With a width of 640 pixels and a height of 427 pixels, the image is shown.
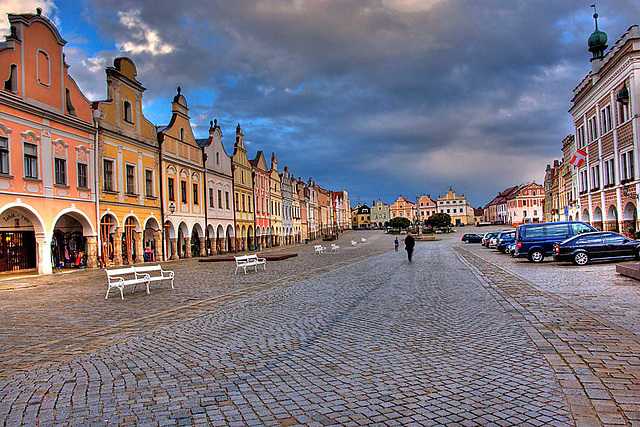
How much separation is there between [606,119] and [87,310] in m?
41.4

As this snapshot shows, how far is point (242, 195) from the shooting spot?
54375mm

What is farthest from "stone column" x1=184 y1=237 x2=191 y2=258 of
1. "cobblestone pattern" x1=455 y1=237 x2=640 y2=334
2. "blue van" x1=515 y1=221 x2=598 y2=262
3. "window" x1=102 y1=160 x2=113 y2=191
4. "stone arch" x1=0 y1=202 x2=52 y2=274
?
"cobblestone pattern" x1=455 y1=237 x2=640 y2=334

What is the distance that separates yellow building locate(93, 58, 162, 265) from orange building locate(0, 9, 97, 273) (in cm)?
146

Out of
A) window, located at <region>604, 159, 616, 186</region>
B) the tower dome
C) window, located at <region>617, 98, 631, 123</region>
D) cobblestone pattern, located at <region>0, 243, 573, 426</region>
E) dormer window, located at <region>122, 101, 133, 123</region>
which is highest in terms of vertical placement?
the tower dome

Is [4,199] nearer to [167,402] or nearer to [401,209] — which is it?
[167,402]

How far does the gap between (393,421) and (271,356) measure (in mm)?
2790

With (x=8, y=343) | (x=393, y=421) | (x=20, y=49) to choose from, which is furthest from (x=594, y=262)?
(x=20, y=49)

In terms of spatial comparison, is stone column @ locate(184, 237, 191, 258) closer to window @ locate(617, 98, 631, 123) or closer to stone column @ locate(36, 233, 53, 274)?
stone column @ locate(36, 233, 53, 274)

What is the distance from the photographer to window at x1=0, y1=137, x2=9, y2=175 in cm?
2175

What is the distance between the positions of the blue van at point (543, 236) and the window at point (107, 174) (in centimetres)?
2434

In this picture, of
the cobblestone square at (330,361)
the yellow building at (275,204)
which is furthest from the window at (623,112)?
the yellow building at (275,204)

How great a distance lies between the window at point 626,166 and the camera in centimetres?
3403

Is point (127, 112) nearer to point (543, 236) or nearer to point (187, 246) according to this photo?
point (187, 246)

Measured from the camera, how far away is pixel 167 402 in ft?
16.5
